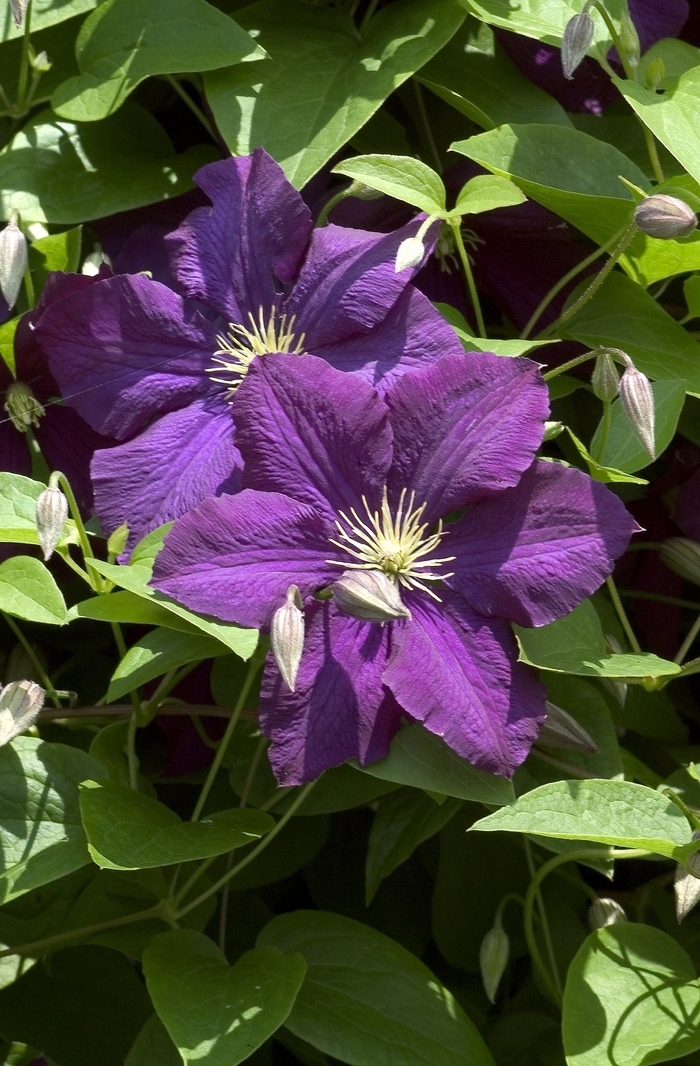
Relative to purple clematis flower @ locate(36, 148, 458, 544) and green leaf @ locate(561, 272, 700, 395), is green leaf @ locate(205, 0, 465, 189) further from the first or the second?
green leaf @ locate(561, 272, 700, 395)

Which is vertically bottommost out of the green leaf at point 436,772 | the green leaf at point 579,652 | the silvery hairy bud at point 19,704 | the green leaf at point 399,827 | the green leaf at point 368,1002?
the green leaf at point 368,1002

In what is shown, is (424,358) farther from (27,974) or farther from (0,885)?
(27,974)

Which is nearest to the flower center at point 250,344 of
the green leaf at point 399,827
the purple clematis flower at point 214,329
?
the purple clematis flower at point 214,329

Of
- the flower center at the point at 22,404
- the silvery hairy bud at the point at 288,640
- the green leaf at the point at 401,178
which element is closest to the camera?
the silvery hairy bud at the point at 288,640

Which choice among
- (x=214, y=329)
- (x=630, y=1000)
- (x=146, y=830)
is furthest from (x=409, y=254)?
(x=630, y=1000)

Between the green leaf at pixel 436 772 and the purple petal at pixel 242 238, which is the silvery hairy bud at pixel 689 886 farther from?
the purple petal at pixel 242 238

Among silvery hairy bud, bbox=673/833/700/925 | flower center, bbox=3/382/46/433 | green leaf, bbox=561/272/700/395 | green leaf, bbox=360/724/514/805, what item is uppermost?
green leaf, bbox=561/272/700/395

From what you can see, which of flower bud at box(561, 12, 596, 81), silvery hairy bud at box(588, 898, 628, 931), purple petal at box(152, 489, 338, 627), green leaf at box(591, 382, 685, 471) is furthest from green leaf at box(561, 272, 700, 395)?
silvery hairy bud at box(588, 898, 628, 931)
